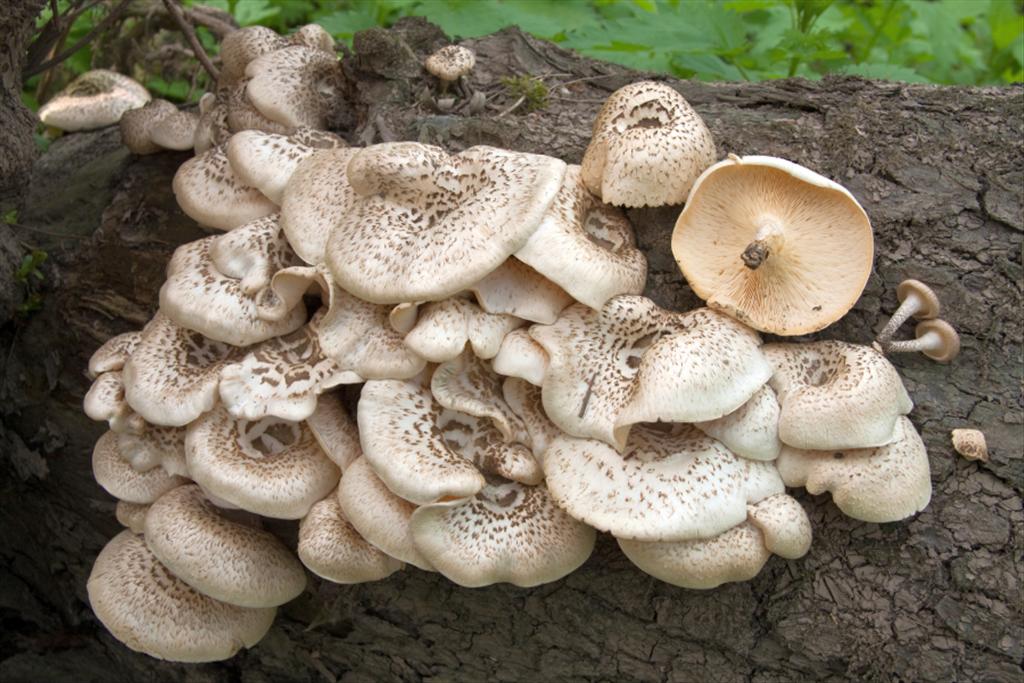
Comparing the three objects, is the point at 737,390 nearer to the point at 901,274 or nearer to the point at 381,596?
the point at 901,274

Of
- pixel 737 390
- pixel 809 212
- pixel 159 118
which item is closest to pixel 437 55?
pixel 159 118

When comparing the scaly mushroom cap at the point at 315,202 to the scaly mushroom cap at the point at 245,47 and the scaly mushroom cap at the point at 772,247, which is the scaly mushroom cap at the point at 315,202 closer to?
the scaly mushroom cap at the point at 245,47

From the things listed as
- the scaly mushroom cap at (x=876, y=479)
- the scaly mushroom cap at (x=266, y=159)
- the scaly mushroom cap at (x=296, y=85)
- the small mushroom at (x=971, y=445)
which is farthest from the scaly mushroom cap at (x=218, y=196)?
the small mushroom at (x=971, y=445)

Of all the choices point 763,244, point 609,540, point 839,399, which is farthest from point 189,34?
point 839,399

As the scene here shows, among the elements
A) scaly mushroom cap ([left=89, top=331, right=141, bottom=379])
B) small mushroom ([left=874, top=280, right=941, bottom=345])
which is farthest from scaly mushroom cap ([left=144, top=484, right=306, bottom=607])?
small mushroom ([left=874, top=280, right=941, bottom=345])

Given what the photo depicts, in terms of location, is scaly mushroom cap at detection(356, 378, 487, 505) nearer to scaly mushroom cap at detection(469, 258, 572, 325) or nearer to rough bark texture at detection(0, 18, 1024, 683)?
scaly mushroom cap at detection(469, 258, 572, 325)
